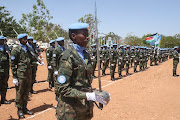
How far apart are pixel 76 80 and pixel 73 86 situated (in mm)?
92

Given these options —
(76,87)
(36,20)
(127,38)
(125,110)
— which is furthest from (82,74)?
(127,38)

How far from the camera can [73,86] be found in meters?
2.08

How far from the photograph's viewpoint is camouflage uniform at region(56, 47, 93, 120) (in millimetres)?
1950

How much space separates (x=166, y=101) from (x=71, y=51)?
18.2ft

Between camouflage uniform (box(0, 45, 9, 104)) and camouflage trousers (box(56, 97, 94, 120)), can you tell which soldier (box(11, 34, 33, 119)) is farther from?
camouflage trousers (box(56, 97, 94, 120))

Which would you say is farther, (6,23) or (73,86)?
(6,23)

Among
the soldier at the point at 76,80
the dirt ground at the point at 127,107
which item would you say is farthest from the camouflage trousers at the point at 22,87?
the soldier at the point at 76,80

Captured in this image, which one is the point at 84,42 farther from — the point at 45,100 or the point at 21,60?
the point at 45,100

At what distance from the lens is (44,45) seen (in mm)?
42156

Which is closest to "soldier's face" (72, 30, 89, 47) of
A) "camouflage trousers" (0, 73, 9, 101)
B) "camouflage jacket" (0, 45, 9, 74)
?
"camouflage jacket" (0, 45, 9, 74)

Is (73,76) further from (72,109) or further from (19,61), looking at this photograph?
(19,61)

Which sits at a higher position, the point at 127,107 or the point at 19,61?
the point at 19,61

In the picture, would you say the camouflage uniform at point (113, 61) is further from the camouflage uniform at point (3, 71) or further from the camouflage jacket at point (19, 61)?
the camouflage jacket at point (19, 61)

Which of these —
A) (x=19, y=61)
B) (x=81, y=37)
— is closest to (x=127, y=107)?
(x=19, y=61)
